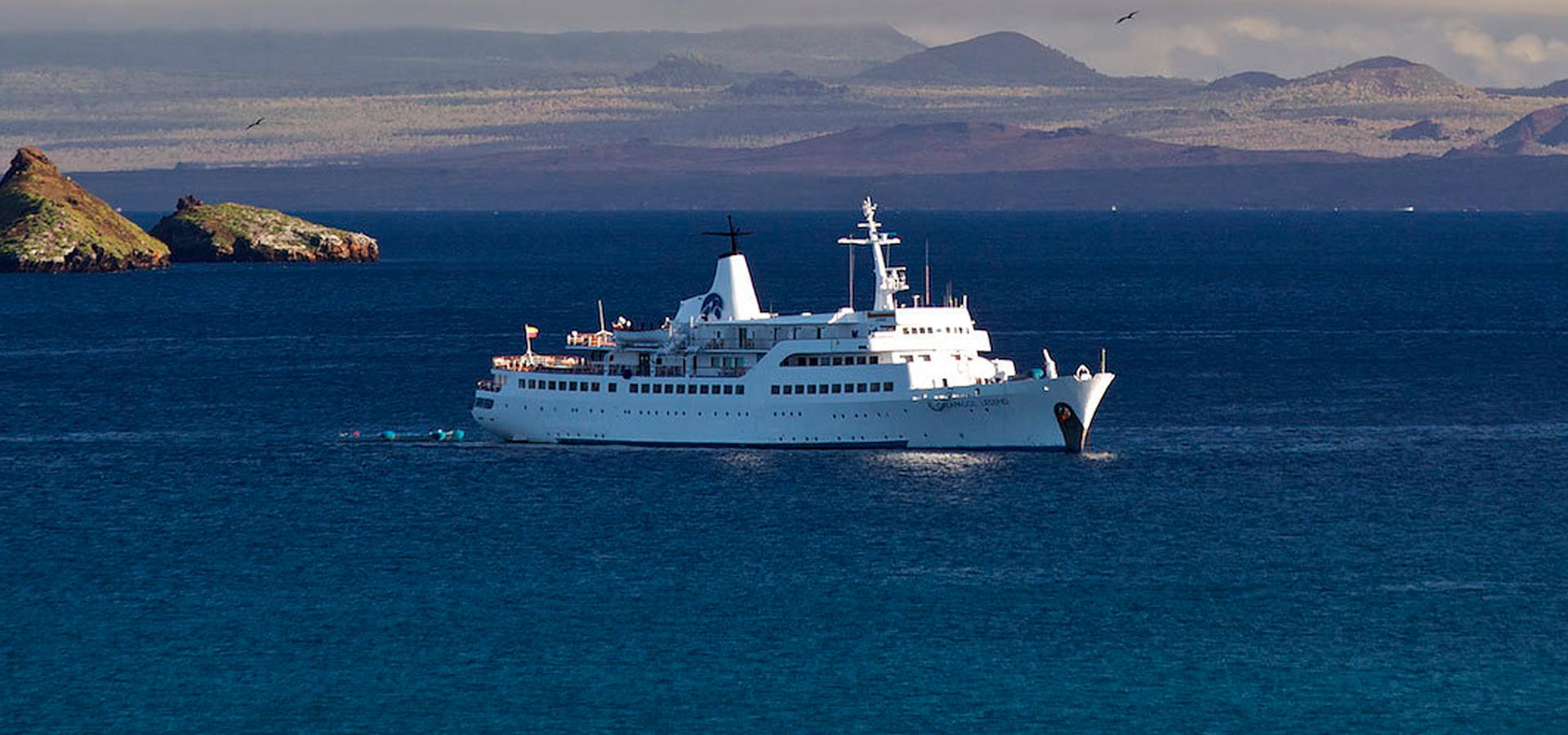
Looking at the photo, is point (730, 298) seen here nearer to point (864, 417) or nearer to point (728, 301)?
point (728, 301)

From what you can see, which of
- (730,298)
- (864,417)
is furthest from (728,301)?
(864,417)

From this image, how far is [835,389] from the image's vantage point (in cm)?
9175

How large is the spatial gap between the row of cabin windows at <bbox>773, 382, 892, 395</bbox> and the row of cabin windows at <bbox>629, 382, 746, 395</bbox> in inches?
71.7

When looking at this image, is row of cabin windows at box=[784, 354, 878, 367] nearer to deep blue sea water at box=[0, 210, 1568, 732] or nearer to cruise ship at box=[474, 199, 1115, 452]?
cruise ship at box=[474, 199, 1115, 452]

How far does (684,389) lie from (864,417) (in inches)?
307

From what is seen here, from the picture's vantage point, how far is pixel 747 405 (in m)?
92.6

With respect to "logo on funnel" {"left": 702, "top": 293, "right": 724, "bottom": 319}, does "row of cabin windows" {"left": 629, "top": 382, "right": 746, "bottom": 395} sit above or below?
below

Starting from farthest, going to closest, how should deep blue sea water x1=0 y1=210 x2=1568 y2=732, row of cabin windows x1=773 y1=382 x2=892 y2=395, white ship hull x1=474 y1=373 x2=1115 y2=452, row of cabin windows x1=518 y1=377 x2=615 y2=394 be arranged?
row of cabin windows x1=518 y1=377 x2=615 y2=394, row of cabin windows x1=773 y1=382 x2=892 y2=395, white ship hull x1=474 y1=373 x2=1115 y2=452, deep blue sea water x1=0 y1=210 x2=1568 y2=732

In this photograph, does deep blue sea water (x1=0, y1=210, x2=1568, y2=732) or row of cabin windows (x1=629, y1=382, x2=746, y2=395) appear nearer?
deep blue sea water (x1=0, y1=210, x2=1568, y2=732)

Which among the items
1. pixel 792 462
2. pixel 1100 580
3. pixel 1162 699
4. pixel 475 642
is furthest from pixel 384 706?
pixel 792 462

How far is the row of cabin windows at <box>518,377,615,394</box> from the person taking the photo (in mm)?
95438

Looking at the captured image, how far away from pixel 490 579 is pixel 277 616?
732cm

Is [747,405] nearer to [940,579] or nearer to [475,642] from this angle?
[940,579]

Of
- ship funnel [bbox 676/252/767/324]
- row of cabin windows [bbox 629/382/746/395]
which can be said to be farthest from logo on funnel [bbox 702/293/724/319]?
row of cabin windows [bbox 629/382/746/395]
